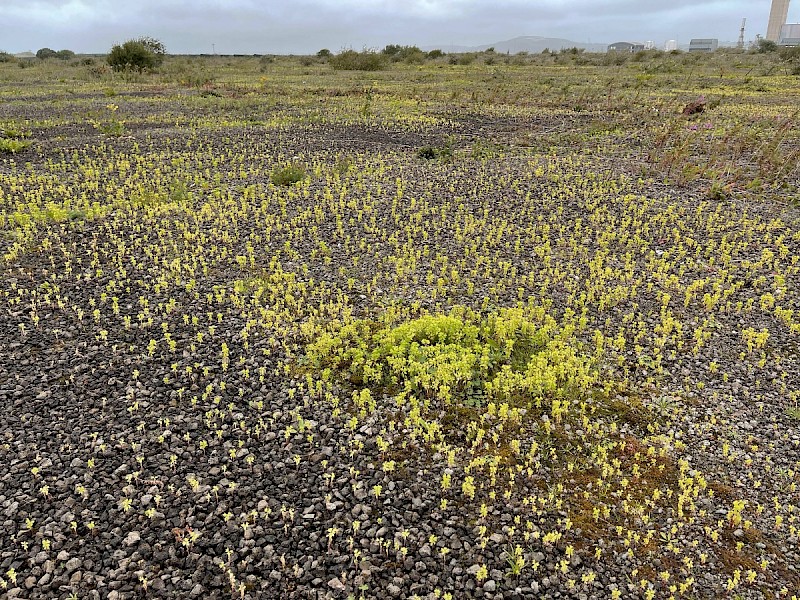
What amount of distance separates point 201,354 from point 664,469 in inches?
254

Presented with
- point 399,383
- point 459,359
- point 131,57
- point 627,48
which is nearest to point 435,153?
point 459,359

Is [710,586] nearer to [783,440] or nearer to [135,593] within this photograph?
[783,440]

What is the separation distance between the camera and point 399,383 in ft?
24.1

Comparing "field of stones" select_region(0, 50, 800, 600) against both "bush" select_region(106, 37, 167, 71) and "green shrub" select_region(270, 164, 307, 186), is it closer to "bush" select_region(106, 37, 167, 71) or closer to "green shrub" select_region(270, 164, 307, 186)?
"green shrub" select_region(270, 164, 307, 186)

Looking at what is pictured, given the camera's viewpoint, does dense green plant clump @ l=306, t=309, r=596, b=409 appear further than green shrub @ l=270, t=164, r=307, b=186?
No

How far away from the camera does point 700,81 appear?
41500 millimetres

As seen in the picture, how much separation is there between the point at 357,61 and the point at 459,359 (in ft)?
191

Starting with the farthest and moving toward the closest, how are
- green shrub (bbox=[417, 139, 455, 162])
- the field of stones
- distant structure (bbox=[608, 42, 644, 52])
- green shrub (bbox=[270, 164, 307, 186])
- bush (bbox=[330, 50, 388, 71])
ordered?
distant structure (bbox=[608, 42, 644, 52]) < bush (bbox=[330, 50, 388, 71]) < green shrub (bbox=[417, 139, 455, 162]) < green shrub (bbox=[270, 164, 307, 186]) < the field of stones

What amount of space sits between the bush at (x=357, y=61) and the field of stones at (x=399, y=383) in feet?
152

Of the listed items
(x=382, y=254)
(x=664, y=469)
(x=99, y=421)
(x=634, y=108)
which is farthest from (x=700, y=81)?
(x=99, y=421)

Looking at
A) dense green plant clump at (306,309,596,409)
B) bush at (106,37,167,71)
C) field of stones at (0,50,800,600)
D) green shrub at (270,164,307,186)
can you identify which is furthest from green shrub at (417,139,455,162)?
bush at (106,37,167,71)

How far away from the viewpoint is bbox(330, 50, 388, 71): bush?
191 feet

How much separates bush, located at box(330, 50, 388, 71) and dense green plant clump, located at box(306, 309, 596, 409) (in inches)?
2213

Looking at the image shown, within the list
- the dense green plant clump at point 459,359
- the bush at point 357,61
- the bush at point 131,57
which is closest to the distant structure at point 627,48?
the bush at point 357,61
